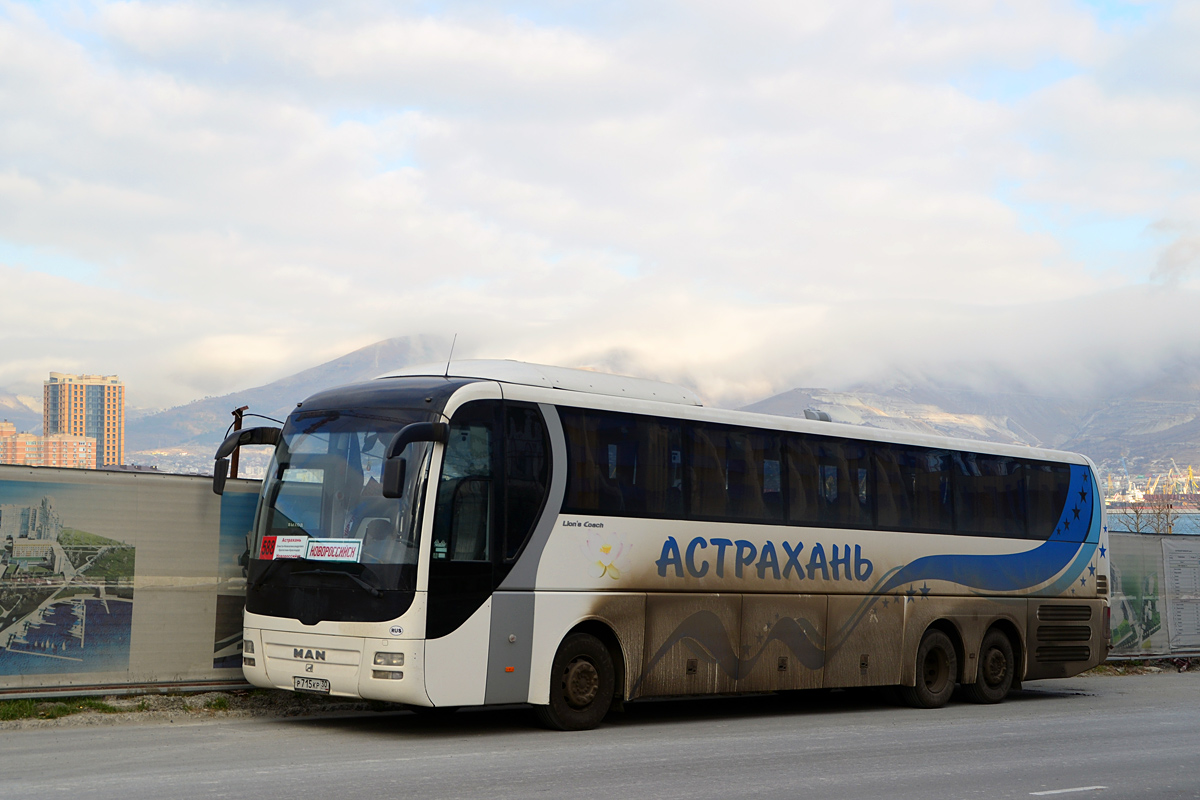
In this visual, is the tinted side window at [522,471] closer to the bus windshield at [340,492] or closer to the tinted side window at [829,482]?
the bus windshield at [340,492]

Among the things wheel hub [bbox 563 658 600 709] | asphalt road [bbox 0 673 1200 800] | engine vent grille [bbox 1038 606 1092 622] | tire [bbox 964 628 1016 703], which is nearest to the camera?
asphalt road [bbox 0 673 1200 800]

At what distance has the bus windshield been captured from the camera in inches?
435

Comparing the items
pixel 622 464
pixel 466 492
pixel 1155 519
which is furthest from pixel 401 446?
pixel 1155 519

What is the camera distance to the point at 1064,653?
1792 cm

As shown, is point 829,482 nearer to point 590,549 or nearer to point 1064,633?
point 590,549

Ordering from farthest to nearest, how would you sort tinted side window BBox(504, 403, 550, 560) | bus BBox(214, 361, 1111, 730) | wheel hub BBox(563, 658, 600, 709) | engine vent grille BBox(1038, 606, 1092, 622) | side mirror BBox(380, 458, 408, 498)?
engine vent grille BBox(1038, 606, 1092, 622) < wheel hub BBox(563, 658, 600, 709) < tinted side window BBox(504, 403, 550, 560) < bus BBox(214, 361, 1111, 730) < side mirror BBox(380, 458, 408, 498)

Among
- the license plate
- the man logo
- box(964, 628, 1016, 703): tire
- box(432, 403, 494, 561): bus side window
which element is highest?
box(432, 403, 494, 561): bus side window

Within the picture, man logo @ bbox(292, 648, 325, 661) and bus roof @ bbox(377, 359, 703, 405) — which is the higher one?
bus roof @ bbox(377, 359, 703, 405)

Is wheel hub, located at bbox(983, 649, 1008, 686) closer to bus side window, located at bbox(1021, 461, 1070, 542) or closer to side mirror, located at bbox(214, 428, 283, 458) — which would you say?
bus side window, located at bbox(1021, 461, 1070, 542)

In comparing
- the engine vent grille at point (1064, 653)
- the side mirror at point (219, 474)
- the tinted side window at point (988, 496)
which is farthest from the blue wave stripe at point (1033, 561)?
the side mirror at point (219, 474)

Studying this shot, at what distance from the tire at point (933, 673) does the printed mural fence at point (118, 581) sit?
8325 mm

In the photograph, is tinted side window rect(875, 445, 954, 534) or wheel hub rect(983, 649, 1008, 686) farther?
wheel hub rect(983, 649, 1008, 686)

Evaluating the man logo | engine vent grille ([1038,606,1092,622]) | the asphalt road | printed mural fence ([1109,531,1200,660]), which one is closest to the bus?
the man logo

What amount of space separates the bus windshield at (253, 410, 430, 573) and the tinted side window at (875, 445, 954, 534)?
22.0 ft
